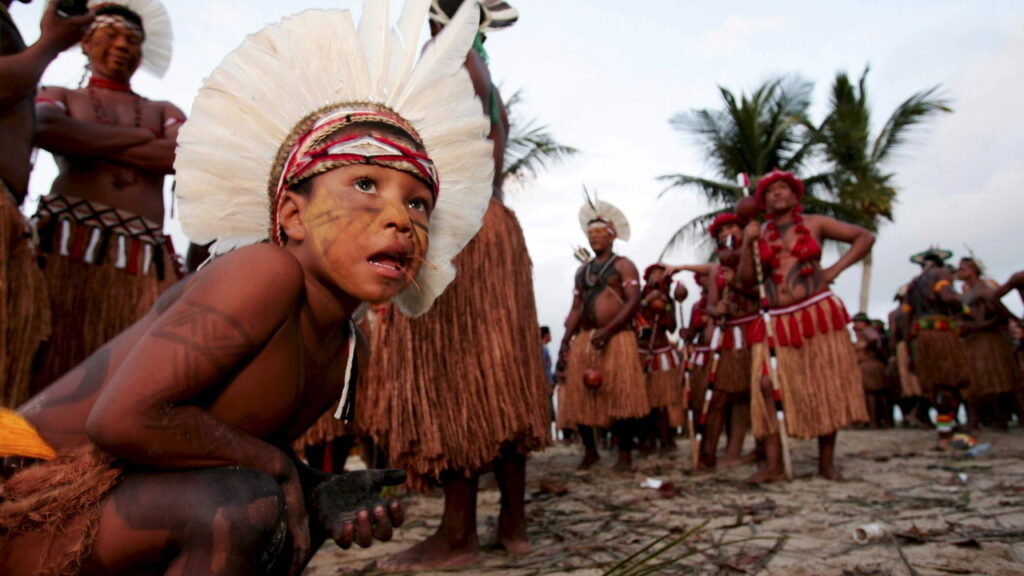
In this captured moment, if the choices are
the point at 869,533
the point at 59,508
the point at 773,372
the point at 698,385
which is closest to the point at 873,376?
the point at 698,385

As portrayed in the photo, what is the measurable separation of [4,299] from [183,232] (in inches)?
60.9

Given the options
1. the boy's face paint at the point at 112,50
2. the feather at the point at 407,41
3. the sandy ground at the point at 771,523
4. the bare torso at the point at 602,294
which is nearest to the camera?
the feather at the point at 407,41

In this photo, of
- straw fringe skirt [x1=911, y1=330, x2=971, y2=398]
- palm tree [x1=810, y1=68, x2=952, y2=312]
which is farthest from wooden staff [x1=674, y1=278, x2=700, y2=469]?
palm tree [x1=810, y1=68, x2=952, y2=312]

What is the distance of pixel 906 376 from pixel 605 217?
651cm

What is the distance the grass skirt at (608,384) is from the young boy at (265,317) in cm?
457

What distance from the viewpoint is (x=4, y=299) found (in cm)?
257

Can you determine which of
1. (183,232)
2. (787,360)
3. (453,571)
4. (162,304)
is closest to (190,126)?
(183,232)

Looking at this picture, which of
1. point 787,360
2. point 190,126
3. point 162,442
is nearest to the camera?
point 162,442

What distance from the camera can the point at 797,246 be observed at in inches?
196

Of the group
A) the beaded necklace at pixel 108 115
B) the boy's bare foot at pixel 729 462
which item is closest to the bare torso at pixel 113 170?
the beaded necklace at pixel 108 115

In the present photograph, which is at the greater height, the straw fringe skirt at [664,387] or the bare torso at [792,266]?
the bare torso at [792,266]

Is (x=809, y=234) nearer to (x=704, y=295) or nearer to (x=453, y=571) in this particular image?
(x=704, y=295)

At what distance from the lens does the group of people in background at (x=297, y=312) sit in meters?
1.17

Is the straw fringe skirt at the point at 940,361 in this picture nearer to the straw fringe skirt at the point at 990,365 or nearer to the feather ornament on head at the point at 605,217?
the straw fringe skirt at the point at 990,365
